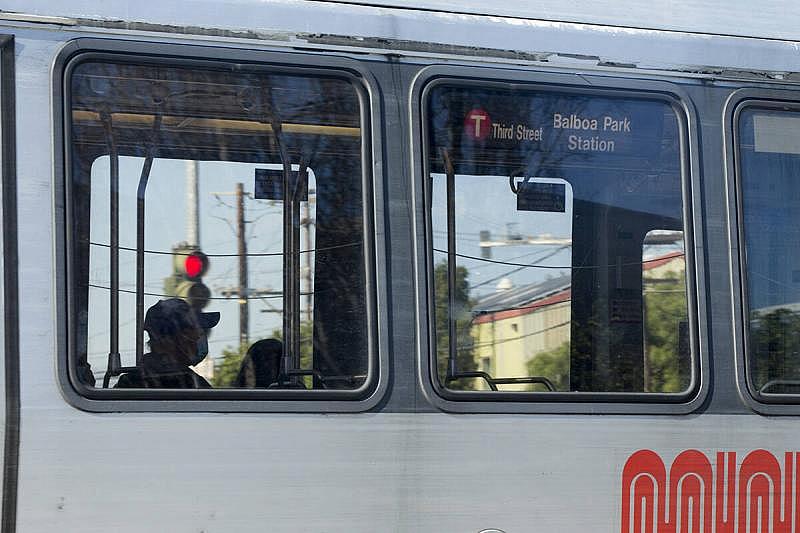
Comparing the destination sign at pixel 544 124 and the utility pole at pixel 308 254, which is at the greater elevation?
the destination sign at pixel 544 124

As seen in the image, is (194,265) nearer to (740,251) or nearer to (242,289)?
(242,289)

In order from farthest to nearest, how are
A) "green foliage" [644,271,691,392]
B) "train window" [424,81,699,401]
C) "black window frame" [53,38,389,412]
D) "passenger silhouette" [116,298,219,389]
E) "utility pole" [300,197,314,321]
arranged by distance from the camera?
"green foliage" [644,271,691,392] < "train window" [424,81,699,401] < "utility pole" [300,197,314,321] < "passenger silhouette" [116,298,219,389] < "black window frame" [53,38,389,412]

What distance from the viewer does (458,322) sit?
4.26 m

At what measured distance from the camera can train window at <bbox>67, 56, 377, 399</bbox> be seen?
3.99 meters

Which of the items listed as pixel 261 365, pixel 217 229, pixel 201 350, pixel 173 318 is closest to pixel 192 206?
pixel 217 229

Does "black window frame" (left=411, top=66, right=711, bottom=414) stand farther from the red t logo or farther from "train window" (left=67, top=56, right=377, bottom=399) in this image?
"train window" (left=67, top=56, right=377, bottom=399)

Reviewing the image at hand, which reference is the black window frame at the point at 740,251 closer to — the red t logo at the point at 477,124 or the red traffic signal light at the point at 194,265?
the red t logo at the point at 477,124

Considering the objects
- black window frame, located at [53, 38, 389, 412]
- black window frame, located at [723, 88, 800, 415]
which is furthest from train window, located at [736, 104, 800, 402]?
black window frame, located at [53, 38, 389, 412]

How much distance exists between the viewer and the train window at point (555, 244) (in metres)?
4.27

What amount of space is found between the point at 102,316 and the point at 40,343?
0.23 m

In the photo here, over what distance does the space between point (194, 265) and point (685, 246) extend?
6.56 feet

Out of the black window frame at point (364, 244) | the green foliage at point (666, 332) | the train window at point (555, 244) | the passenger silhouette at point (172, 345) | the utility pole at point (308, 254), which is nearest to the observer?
the black window frame at point (364, 244)

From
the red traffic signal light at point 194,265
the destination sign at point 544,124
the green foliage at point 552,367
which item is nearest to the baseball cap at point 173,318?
the red traffic signal light at point 194,265

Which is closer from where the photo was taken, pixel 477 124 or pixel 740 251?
pixel 477 124
